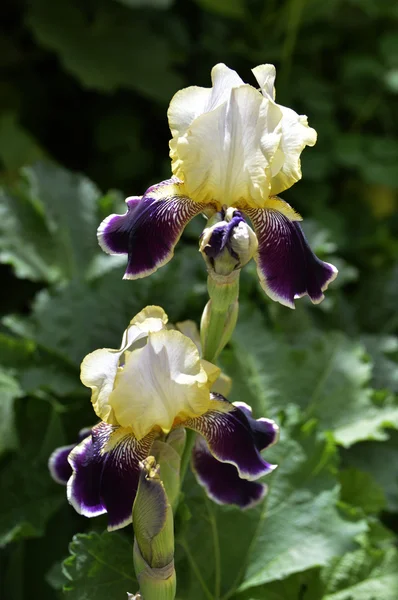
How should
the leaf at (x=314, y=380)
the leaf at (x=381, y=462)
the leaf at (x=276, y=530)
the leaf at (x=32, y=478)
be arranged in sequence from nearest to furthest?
the leaf at (x=276, y=530) → the leaf at (x=32, y=478) → the leaf at (x=314, y=380) → the leaf at (x=381, y=462)

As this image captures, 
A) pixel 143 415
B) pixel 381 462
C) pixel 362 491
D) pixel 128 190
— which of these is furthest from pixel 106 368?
pixel 128 190

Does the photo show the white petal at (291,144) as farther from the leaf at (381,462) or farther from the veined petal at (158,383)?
the leaf at (381,462)

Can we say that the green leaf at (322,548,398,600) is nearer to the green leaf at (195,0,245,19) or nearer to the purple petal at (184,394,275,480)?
the purple petal at (184,394,275,480)

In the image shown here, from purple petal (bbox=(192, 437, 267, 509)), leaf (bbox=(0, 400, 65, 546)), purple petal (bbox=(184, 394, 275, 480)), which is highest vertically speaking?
purple petal (bbox=(184, 394, 275, 480))

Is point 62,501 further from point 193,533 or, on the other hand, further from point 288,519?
point 288,519

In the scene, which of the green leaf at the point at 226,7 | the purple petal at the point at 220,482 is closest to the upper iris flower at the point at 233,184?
the purple petal at the point at 220,482

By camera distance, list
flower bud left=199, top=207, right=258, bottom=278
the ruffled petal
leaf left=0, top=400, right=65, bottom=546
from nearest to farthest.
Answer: flower bud left=199, top=207, right=258, bottom=278 < the ruffled petal < leaf left=0, top=400, right=65, bottom=546

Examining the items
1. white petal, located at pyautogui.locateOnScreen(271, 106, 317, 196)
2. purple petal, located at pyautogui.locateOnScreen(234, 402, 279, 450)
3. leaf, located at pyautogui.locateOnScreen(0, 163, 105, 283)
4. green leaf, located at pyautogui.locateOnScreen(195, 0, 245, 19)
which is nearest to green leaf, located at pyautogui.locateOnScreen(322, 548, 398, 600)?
purple petal, located at pyautogui.locateOnScreen(234, 402, 279, 450)

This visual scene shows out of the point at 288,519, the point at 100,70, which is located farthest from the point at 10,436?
the point at 100,70
